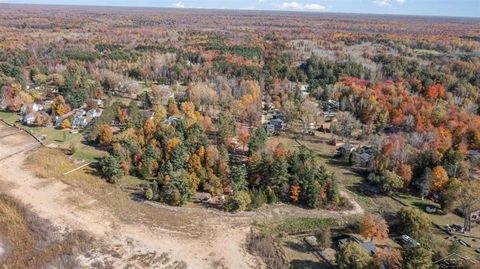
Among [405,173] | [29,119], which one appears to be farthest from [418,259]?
[29,119]

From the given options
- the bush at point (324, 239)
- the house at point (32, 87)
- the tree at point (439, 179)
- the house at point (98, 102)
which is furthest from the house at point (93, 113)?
the tree at point (439, 179)

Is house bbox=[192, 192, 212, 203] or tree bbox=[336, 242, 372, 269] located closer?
tree bbox=[336, 242, 372, 269]

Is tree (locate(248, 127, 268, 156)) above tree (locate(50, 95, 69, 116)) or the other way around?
above

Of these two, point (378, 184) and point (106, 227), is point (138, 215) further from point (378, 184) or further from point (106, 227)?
point (378, 184)

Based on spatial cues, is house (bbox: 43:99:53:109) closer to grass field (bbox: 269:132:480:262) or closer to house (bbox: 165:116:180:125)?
house (bbox: 165:116:180:125)

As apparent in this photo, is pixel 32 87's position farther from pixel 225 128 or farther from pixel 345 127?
pixel 345 127

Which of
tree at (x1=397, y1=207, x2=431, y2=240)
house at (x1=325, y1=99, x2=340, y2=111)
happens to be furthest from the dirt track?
house at (x1=325, y1=99, x2=340, y2=111)

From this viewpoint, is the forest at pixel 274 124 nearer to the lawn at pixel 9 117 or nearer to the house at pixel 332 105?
the house at pixel 332 105
